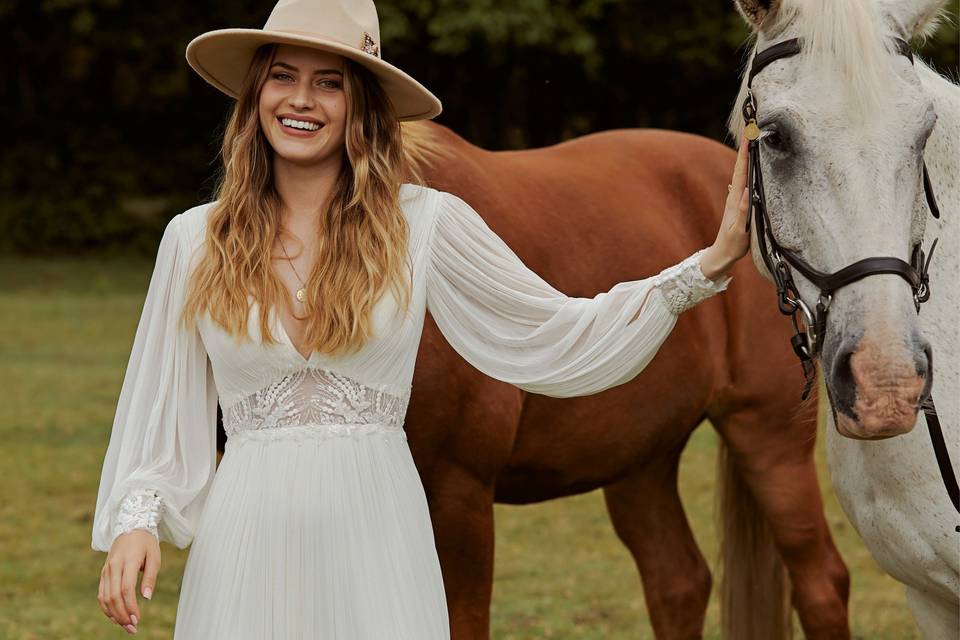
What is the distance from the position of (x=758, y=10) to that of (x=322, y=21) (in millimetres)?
935

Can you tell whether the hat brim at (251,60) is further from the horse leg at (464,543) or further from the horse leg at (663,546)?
the horse leg at (663,546)

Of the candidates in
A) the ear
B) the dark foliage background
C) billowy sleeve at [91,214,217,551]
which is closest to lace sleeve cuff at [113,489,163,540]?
billowy sleeve at [91,214,217,551]

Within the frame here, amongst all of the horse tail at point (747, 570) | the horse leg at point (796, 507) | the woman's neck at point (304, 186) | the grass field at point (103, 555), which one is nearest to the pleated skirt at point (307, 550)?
the woman's neck at point (304, 186)

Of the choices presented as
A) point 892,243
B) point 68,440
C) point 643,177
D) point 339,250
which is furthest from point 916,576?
point 68,440

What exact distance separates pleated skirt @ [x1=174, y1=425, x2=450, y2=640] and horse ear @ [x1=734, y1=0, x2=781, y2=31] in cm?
122

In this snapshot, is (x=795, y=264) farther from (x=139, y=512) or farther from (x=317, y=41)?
(x=139, y=512)

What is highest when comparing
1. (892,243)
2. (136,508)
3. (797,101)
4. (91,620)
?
(797,101)

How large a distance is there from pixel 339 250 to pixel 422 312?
0.24 meters

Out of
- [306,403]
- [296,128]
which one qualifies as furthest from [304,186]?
[306,403]

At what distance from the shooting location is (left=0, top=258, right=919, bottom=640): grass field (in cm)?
595

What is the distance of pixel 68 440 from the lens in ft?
31.7

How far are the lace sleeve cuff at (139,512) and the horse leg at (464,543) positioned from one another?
4.53 feet

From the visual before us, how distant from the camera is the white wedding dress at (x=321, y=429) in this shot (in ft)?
8.98

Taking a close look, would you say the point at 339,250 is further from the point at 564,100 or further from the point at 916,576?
the point at 564,100
